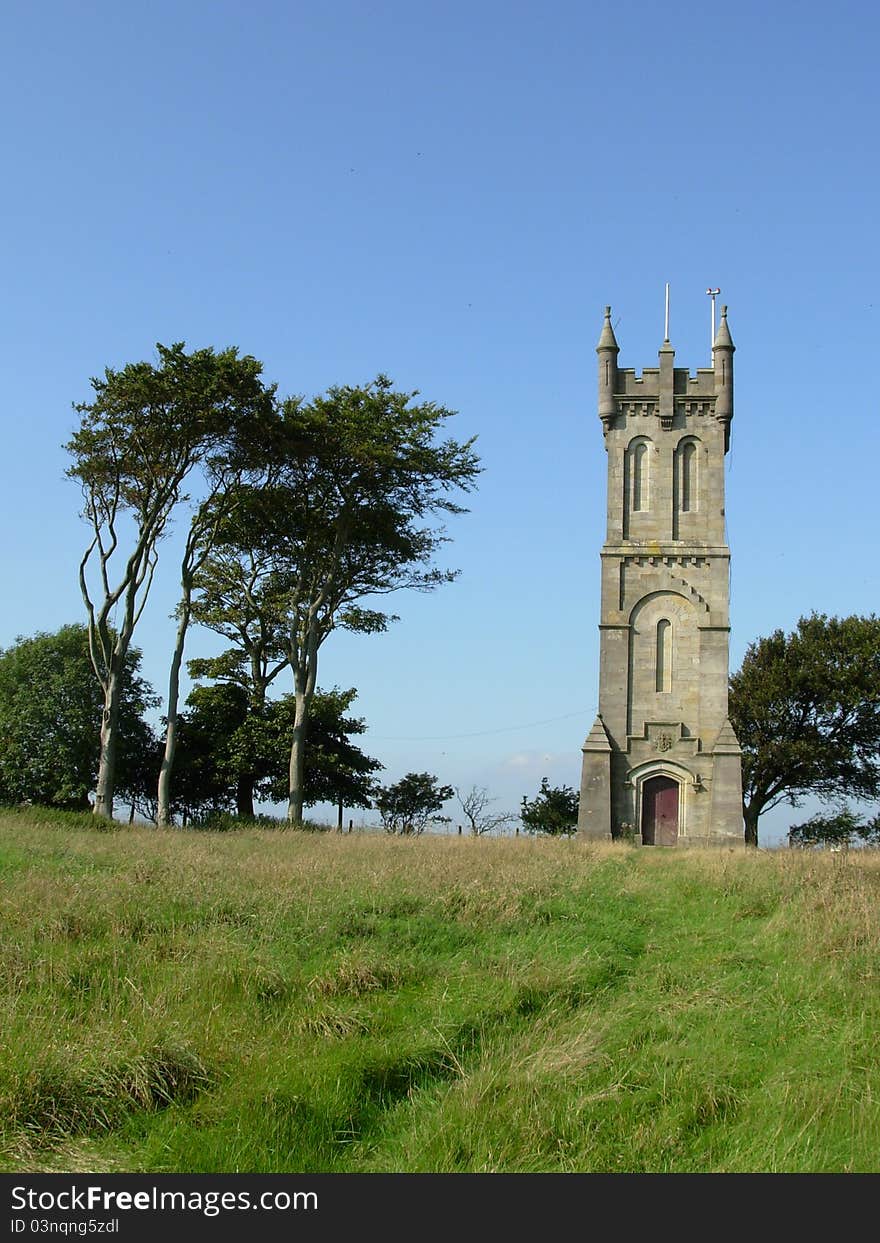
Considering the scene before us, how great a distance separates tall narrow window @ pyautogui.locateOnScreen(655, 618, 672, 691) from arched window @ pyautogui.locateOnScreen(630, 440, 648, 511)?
15.4 ft

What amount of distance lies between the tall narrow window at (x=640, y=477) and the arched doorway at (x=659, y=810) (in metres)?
10.5

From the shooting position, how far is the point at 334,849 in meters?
22.0

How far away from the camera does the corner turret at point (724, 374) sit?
40594mm

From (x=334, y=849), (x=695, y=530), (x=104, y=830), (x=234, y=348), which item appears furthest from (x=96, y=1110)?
(x=695, y=530)

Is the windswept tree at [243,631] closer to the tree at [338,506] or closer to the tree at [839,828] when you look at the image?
the tree at [338,506]

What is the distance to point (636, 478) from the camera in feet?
134

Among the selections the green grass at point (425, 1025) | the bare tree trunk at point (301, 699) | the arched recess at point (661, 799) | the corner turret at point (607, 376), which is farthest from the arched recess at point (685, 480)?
the green grass at point (425, 1025)

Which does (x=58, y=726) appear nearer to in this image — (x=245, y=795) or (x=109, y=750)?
(x=245, y=795)

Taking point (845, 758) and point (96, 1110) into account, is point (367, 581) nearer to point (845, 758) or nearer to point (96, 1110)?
point (845, 758)

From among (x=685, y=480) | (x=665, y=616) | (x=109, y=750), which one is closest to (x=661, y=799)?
(x=665, y=616)

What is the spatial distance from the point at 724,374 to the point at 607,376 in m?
4.46

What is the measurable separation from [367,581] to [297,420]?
→ 7018mm

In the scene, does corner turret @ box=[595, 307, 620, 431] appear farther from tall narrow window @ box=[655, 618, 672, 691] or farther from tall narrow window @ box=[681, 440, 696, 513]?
tall narrow window @ box=[655, 618, 672, 691]

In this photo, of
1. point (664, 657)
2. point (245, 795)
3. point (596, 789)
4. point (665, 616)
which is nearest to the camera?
point (596, 789)
